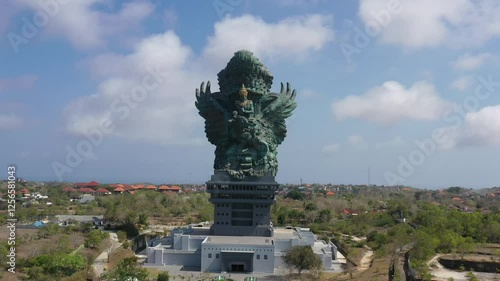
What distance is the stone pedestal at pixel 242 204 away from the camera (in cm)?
4772

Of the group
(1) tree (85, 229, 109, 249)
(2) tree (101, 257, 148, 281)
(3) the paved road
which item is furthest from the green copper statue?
(2) tree (101, 257, 148, 281)

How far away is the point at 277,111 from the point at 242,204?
11433 mm

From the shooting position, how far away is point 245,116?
49.4 metres

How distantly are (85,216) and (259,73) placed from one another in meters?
44.9

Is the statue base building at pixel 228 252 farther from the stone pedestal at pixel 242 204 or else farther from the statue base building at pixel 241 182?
the stone pedestal at pixel 242 204

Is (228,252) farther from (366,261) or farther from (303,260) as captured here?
(366,261)

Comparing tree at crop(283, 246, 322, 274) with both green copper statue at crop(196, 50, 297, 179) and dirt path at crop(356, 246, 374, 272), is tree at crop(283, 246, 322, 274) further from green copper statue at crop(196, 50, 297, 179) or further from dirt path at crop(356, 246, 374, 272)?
green copper statue at crop(196, 50, 297, 179)

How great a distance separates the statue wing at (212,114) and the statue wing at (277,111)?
4.78 m

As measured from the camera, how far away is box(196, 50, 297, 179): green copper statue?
48.8m

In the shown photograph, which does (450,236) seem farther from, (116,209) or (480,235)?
(116,209)

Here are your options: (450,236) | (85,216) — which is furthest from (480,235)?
(85,216)

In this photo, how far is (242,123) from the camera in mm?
48781

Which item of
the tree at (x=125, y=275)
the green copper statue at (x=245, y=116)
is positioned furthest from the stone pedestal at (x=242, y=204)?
the tree at (x=125, y=275)

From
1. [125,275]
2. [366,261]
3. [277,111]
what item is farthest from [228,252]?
[277,111]
